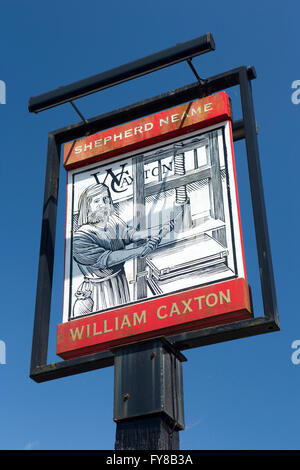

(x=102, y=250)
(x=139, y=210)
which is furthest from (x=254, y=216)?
(x=102, y=250)

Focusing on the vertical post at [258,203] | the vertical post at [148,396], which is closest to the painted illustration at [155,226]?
the vertical post at [258,203]

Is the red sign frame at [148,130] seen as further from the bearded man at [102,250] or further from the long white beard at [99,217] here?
the long white beard at [99,217]

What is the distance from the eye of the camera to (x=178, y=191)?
32.9 ft

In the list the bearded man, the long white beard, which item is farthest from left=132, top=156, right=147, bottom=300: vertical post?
the long white beard

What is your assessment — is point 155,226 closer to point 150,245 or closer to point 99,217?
point 150,245

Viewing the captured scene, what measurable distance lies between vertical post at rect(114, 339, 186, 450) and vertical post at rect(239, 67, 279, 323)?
47.9 inches

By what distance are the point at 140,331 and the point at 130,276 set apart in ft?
3.03

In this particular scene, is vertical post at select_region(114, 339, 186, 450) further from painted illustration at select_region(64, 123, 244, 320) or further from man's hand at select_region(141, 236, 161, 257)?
man's hand at select_region(141, 236, 161, 257)

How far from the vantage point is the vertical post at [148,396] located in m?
8.09

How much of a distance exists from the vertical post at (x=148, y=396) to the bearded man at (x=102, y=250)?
991 millimetres

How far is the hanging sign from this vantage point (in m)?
9.04
